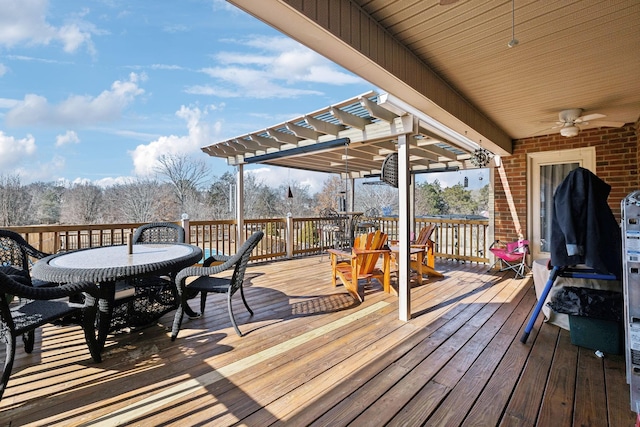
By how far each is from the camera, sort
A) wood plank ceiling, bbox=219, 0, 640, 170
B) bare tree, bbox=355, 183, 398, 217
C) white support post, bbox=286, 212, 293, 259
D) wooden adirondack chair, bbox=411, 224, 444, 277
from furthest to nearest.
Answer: bare tree, bbox=355, 183, 398, 217
white support post, bbox=286, 212, 293, 259
wooden adirondack chair, bbox=411, 224, 444, 277
wood plank ceiling, bbox=219, 0, 640, 170

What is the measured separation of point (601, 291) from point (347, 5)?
3.08 meters

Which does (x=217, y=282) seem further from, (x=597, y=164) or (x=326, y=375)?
(x=597, y=164)

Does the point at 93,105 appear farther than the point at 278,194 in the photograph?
Yes

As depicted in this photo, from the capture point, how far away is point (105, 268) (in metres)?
2.38

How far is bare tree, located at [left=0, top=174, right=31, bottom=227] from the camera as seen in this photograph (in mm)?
14195

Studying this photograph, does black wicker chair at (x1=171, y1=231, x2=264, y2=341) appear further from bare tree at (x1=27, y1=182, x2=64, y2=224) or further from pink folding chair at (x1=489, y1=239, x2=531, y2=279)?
bare tree at (x1=27, y1=182, x2=64, y2=224)

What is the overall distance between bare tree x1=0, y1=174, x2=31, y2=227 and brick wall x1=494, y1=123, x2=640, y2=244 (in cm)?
1964

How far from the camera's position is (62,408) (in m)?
1.88

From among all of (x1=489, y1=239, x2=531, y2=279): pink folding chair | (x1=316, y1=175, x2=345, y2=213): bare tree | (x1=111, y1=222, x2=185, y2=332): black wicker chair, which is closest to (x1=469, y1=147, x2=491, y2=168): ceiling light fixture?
(x1=489, y1=239, x2=531, y2=279): pink folding chair

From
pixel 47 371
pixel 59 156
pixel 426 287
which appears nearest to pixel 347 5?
pixel 47 371

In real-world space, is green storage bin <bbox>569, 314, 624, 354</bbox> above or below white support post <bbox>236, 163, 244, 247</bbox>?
below

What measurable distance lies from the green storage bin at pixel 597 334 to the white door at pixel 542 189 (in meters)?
3.06

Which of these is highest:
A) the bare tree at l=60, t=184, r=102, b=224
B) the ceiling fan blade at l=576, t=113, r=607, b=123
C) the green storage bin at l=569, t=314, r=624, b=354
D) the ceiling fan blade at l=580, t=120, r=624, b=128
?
the ceiling fan blade at l=580, t=120, r=624, b=128

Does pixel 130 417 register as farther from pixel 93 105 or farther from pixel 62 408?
pixel 93 105
